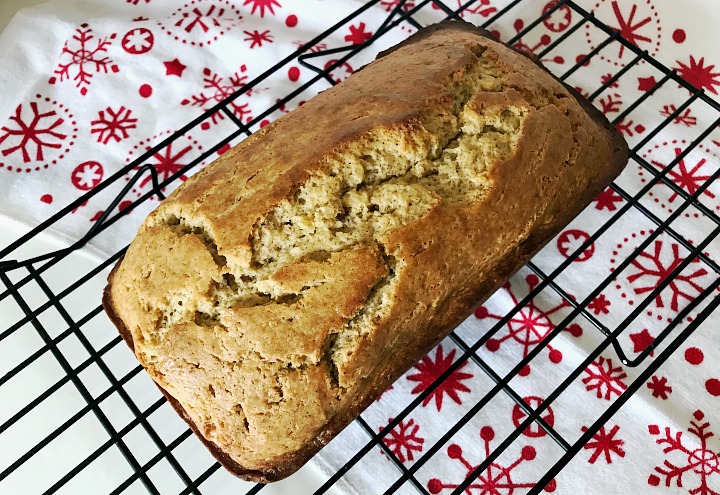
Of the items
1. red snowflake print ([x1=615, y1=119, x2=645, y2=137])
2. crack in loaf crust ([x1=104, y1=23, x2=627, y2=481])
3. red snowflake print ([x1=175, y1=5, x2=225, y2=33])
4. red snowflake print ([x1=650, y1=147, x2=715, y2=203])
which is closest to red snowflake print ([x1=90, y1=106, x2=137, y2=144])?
red snowflake print ([x1=175, y1=5, x2=225, y2=33])

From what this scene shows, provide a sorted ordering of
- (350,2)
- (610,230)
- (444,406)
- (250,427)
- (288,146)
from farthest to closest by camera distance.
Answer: (350,2) → (610,230) → (444,406) → (288,146) → (250,427)

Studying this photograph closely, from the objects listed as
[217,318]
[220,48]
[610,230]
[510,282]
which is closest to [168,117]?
[220,48]

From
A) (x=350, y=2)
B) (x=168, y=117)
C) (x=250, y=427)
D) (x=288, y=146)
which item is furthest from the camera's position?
(x=350, y=2)

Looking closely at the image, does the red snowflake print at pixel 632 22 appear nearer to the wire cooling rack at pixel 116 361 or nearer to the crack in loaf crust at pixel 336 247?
the wire cooling rack at pixel 116 361

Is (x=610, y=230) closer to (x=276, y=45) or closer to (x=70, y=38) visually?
(x=276, y=45)

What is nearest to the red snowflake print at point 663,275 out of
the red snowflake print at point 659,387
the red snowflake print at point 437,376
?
the red snowflake print at point 659,387

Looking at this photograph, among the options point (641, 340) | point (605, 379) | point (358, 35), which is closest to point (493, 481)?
point (605, 379)

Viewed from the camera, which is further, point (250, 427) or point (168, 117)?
point (168, 117)
